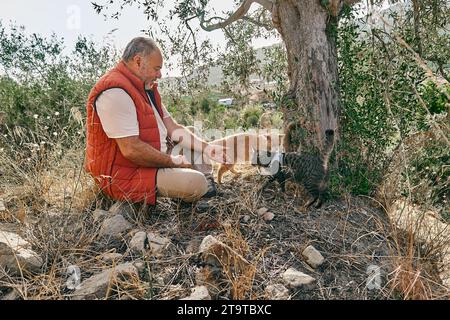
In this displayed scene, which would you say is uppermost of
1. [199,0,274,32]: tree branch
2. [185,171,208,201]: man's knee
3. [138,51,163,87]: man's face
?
[199,0,274,32]: tree branch

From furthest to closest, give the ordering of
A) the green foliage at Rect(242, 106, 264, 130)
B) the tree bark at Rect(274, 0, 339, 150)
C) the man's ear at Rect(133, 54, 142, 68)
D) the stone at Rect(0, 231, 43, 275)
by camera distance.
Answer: the green foliage at Rect(242, 106, 264, 130)
the tree bark at Rect(274, 0, 339, 150)
the man's ear at Rect(133, 54, 142, 68)
the stone at Rect(0, 231, 43, 275)

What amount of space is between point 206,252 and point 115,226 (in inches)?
30.4

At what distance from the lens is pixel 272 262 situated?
2604 millimetres

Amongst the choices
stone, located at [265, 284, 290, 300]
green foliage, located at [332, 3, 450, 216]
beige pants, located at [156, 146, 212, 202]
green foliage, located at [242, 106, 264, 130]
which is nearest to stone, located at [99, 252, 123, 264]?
beige pants, located at [156, 146, 212, 202]

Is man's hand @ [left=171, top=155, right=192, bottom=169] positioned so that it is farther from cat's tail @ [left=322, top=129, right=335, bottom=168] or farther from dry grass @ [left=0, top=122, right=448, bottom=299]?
cat's tail @ [left=322, top=129, right=335, bottom=168]

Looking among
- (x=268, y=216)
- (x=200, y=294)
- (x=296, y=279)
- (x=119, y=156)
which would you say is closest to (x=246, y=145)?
(x=268, y=216)

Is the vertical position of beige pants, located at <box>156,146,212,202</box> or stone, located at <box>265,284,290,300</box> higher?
beige pants, located at <box>156,146,212,202</box>

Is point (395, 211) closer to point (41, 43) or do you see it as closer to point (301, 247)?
point (301, 247)

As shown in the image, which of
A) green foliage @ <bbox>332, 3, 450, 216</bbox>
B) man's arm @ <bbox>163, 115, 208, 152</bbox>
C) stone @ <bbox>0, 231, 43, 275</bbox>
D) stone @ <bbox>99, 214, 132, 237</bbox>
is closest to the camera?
stone @ <bbox>0, 231, 43, 275</bbox>

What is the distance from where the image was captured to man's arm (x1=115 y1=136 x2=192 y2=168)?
2980 mm

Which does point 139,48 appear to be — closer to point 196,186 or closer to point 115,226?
point 196,186

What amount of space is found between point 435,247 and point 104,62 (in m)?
5.12

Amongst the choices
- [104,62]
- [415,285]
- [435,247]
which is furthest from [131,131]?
[104,62]

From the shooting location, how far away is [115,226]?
288cm
